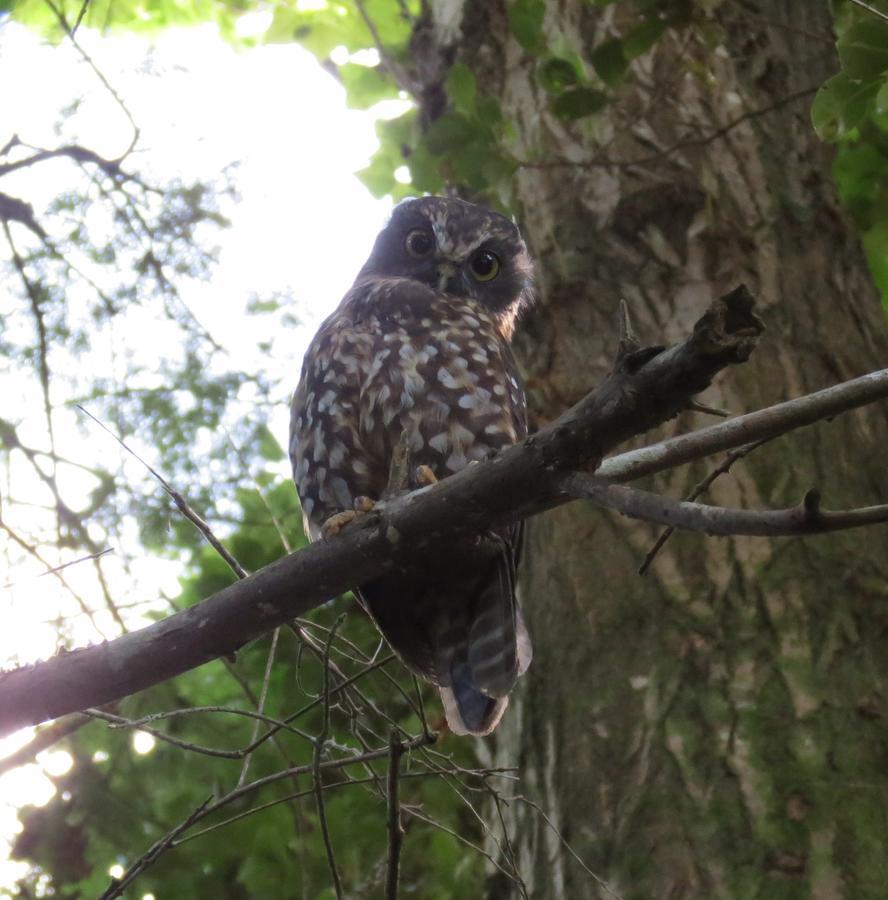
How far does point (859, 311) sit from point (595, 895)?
2.10 meters

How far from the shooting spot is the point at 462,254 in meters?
4.07

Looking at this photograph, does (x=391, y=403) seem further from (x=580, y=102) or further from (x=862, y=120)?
(x=862, y=120)

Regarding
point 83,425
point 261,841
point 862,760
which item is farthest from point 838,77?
point 83,425

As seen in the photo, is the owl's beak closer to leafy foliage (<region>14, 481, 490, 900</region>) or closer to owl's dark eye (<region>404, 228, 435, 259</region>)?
owl's dark eye (<region>404, 228, 435, 259</region>)

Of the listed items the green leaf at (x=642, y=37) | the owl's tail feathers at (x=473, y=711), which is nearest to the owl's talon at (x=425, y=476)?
the owl's tail feathers at (x=473, y=711)

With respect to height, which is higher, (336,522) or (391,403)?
(391,403)

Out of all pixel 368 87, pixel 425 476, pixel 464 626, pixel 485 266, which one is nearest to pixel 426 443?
pixel 425 476

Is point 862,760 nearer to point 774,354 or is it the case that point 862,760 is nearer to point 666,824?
point 666,824

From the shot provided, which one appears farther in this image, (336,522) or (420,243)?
(420,243)

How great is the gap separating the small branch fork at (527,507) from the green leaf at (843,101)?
3.54 ft

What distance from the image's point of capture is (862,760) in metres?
2.78

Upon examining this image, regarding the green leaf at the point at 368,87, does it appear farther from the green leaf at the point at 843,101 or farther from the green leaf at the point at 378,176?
the green leaf at the point at 843,101

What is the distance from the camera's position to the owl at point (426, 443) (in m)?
3.07

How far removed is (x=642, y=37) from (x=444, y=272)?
3.55 ft
